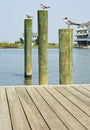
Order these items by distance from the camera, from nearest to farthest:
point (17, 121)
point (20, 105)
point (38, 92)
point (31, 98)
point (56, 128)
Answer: point (56, 128) → point (17, 121) → point (20, 105) → point (31, 98) → point (38, 92)

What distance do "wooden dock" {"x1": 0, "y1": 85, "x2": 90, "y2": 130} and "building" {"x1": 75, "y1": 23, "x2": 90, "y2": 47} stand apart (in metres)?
112

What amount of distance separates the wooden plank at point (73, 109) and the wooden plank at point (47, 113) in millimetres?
275

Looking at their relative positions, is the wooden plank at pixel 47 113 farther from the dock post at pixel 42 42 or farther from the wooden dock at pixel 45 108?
the dock post at pixel 42 42

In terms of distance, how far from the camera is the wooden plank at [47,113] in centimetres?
490

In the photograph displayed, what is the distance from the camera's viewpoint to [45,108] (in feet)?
19.6

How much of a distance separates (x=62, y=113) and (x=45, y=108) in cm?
44

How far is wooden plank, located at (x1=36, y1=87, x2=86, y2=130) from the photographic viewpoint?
4898 millimetres

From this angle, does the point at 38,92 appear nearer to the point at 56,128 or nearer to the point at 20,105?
the point at 20,105

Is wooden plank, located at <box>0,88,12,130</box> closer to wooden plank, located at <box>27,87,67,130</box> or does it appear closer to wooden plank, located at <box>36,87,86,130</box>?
wooden plank, located at <box>27,87,67,130</box>

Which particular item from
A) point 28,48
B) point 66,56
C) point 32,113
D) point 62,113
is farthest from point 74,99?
point 28,48

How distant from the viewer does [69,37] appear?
893 cm

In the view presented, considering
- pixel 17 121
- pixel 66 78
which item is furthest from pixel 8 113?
pixel 66 78

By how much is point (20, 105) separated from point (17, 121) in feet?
3.44

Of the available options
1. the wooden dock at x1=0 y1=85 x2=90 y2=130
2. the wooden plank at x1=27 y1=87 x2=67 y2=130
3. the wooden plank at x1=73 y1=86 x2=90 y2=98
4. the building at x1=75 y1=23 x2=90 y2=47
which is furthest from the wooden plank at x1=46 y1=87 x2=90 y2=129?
the building at x1=75 y1=23 x2=90 y2=47
